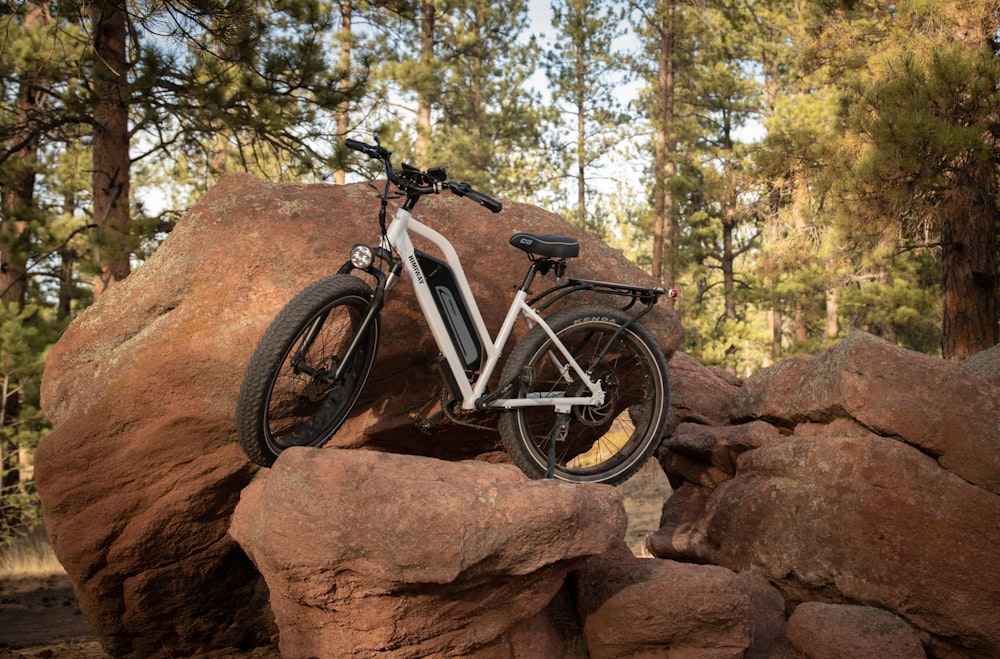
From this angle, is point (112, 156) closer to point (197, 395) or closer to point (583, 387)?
point (197, 395)

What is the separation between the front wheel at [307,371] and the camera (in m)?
3.58

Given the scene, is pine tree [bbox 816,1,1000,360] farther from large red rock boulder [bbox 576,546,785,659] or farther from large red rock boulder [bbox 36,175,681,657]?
large red rock boulder [bbox 576,546,785,659]

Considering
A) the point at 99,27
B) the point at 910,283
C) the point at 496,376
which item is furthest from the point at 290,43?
the point at 910,283

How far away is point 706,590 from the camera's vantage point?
3.84 meters

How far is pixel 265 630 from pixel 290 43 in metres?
5.28

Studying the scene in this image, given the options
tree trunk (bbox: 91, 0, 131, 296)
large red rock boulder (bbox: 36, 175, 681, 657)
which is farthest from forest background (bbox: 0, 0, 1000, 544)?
large red rock boulder (bbox: 36, 175, 681, 657)

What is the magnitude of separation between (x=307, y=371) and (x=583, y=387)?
1521 millimetres

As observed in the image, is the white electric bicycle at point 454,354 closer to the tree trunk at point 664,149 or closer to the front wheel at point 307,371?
the front wheel at point 307,371

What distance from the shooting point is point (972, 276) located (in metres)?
8.19

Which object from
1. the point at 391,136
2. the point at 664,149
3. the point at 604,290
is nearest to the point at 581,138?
the point at 664,149

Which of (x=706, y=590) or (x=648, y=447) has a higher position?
(x=648, y=447)

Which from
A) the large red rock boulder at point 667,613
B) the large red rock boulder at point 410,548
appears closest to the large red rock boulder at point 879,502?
the large red rock boulder at point 667,613

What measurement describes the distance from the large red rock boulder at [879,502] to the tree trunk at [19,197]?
6790 millimetres

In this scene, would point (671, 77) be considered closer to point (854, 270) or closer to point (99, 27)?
point (854, 270)
